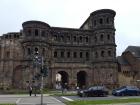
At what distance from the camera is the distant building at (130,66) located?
83938 mm

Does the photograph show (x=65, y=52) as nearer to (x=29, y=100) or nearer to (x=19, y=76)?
(x=19, y=76)

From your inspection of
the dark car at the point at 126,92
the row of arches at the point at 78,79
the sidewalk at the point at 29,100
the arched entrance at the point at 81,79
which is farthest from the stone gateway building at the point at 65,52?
the sidewalk at the point at 29,100

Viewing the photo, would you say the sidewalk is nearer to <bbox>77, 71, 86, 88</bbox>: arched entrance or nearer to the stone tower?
the stone tower

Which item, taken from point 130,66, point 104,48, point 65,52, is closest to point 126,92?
point 104,48

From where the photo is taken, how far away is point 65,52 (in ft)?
254

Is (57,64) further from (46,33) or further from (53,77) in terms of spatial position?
(46,33)

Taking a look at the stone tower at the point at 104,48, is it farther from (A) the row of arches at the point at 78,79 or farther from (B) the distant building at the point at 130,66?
(B) the distant building at the point at 130,66

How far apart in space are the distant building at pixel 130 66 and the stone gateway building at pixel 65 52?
7.75 meters

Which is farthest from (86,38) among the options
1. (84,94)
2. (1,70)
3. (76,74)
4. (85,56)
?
(84,94)

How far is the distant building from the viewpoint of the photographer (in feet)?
275

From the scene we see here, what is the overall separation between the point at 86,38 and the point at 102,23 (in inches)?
227

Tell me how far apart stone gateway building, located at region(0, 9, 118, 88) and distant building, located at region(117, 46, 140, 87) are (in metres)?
7.75

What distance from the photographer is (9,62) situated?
7388cm

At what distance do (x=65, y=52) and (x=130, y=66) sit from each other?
2334 centimetres
